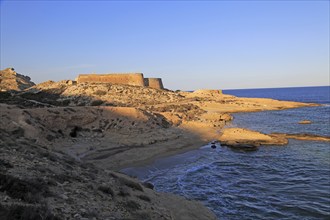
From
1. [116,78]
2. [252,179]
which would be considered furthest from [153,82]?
[252,179]

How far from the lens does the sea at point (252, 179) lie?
15805 millimetres

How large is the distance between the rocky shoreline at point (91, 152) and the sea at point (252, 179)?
5.76 ft

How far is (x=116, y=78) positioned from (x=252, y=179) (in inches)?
2571

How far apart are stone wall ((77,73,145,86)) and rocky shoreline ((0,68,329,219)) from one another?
15475 mm

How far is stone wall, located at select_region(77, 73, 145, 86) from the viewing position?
264 ft

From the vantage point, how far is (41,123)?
28.5 meters

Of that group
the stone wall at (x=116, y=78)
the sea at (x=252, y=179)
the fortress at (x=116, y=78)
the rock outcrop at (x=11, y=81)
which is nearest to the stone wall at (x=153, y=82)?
the fortress at (x=116, y=78)

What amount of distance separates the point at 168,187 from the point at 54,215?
11.4 meters

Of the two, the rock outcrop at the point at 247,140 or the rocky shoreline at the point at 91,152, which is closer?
the rocky shoreline at the point at 91,152

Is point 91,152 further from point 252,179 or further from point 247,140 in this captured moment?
point 247,140

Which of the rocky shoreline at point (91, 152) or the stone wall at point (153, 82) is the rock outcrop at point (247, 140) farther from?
the stone wall at point (153, 82)

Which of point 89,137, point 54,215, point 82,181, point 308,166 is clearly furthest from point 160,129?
point 54,215

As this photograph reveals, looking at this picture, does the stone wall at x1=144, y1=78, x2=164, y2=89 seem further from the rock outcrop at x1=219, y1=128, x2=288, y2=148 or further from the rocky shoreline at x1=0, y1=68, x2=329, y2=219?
the rock outcrop at x1=219, y1=128, x2=288, y2=148

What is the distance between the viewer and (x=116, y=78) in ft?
271
